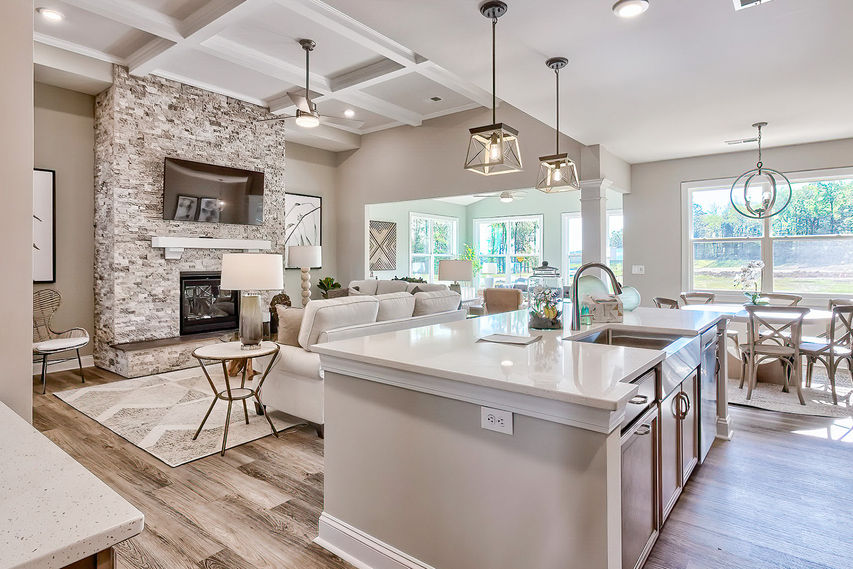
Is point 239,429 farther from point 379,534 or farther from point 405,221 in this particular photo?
point 405,221

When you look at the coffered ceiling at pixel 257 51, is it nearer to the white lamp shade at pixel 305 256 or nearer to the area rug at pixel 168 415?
the white lamp shade at pixel 305 256

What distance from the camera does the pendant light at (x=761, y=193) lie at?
5.35m

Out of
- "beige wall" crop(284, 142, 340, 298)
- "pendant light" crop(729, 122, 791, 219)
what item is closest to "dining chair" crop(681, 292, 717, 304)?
"pendant light" crop(729, 122, 791, 219)

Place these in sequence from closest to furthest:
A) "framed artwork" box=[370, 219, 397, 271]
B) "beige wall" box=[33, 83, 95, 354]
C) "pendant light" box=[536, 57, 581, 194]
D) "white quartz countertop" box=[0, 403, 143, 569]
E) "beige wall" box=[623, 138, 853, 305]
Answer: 1. "white quartz countertop" box=[0, 403, 143, 569]
2. "pendant light" box=[536, 57, 581, 194]
3. "beige wall" box=[33, 83, 95, 354]
4. "beige wall" box=[623, 138, 853, 305]
5. "framed artwork" box=[370, 219, 397, 271]

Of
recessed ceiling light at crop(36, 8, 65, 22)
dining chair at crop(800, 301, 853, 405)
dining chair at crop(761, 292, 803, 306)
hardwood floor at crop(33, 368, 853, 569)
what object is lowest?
hardwood floor at crop(33, 368, 853, 569)

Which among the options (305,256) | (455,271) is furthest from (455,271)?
(305,256)

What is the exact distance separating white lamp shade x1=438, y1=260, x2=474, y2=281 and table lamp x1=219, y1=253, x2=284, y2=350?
390 cm

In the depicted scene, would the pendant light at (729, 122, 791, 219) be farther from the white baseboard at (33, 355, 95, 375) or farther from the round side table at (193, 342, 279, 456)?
the white baseboard at (33, 355, 95, 375)

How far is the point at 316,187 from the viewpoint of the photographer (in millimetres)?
8273

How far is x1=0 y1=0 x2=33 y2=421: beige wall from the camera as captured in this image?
1.26 m

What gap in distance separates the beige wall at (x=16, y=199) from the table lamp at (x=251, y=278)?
2.06 meters

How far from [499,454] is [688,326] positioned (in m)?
1.63

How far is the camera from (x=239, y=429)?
3.52 meters

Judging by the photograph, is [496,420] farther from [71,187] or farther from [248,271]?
[71,187]
